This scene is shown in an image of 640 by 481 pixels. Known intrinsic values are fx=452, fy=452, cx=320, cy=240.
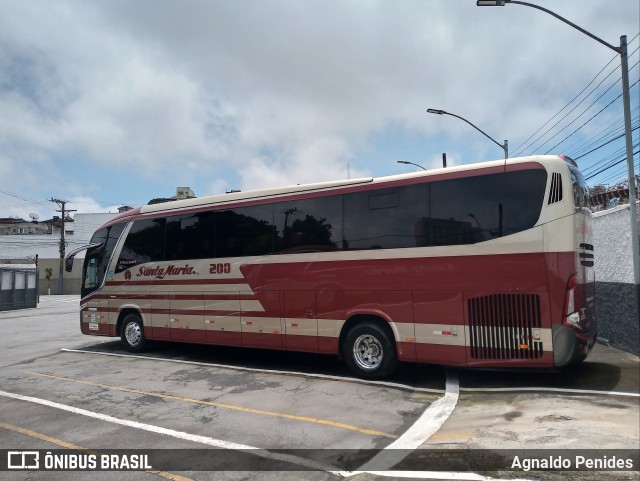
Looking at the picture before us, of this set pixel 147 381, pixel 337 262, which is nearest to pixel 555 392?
pixel 337 262

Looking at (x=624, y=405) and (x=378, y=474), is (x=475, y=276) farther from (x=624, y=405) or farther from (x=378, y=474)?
(x=378, y=474)

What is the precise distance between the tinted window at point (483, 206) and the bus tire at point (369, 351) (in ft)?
6.12

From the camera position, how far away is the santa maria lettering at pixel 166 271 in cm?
1059

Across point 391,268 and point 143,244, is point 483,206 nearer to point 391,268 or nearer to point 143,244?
point 391,268

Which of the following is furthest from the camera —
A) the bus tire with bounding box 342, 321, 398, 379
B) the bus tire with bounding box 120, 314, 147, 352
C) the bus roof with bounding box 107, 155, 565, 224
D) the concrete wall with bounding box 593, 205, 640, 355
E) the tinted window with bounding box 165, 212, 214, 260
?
the bus tire with bounding box 120, 314, 147, 352

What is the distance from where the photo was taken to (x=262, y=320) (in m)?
9.41

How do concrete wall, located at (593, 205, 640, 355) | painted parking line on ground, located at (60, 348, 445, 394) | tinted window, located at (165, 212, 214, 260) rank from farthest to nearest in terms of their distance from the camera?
tinted window, located at (165, 212, 214, 260)
concrete wall, located at (593, 205, 640, 355)
painted parking line on ground, located at (60, 348, 445, 394)

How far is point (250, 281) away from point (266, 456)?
194 inches

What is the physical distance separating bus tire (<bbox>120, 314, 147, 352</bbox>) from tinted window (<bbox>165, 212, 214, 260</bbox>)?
2.31 meters

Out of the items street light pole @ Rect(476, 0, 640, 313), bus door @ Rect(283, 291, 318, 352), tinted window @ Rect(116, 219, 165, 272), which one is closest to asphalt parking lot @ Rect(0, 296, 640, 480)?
bus door @ Rect(283, 291, 318, 352)

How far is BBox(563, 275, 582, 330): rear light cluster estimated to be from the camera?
631 cm

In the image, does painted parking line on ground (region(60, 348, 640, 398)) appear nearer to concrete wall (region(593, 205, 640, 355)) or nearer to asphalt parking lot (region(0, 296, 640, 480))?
asphalt parking lot (region(0, 296, 640, 480))

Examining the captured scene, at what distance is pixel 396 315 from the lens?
7.70 m

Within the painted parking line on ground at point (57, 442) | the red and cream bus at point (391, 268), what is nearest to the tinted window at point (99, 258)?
the red and cream bus at point (391, 268)
